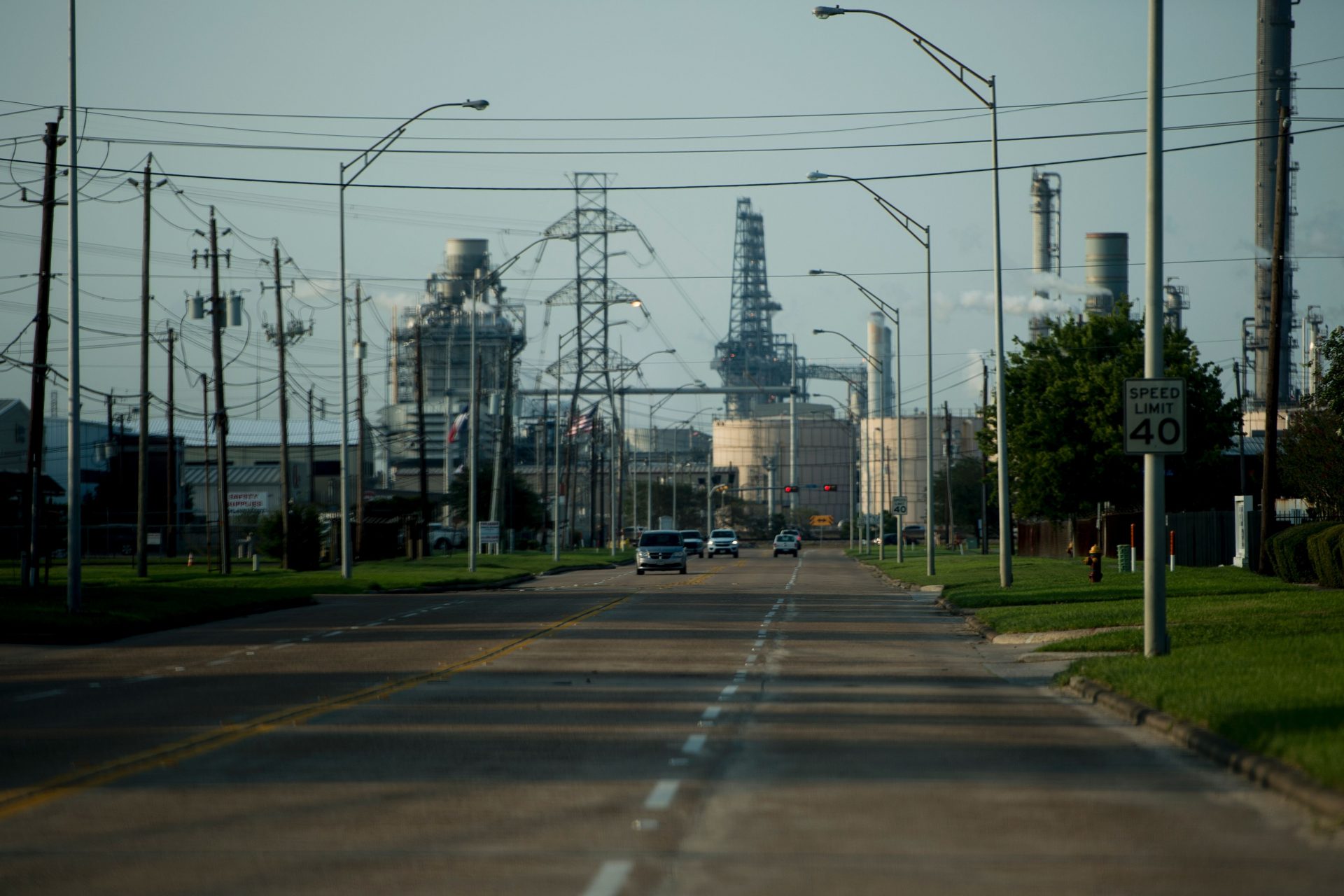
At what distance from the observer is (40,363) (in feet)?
119

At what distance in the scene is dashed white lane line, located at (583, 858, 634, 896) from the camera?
702 cm

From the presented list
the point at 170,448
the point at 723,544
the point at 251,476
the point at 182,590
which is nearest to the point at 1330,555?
the point at 182,590

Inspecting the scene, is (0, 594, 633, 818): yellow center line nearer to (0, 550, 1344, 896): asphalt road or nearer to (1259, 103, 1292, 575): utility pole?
(0, 550, 1344, 896): asphalt road

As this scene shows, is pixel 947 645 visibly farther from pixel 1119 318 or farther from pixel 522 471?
pixel 522 471

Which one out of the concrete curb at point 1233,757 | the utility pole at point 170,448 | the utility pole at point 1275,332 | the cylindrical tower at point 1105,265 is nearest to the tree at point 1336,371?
the utility pole at point 1275,332

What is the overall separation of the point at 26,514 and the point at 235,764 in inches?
1217

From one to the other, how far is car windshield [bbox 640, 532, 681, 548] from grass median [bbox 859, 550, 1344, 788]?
1989 centimetres

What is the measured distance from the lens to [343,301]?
44562 millimetres

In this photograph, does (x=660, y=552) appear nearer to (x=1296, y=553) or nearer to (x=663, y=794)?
(x=1296, y=553)

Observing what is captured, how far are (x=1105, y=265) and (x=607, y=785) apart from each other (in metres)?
113

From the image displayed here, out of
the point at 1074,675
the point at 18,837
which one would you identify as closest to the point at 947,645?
the point at 1074,675

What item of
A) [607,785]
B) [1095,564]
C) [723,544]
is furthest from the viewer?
[723,544]

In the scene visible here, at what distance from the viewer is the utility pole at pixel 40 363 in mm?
35938

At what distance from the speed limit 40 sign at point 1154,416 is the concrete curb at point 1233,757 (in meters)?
3.31
